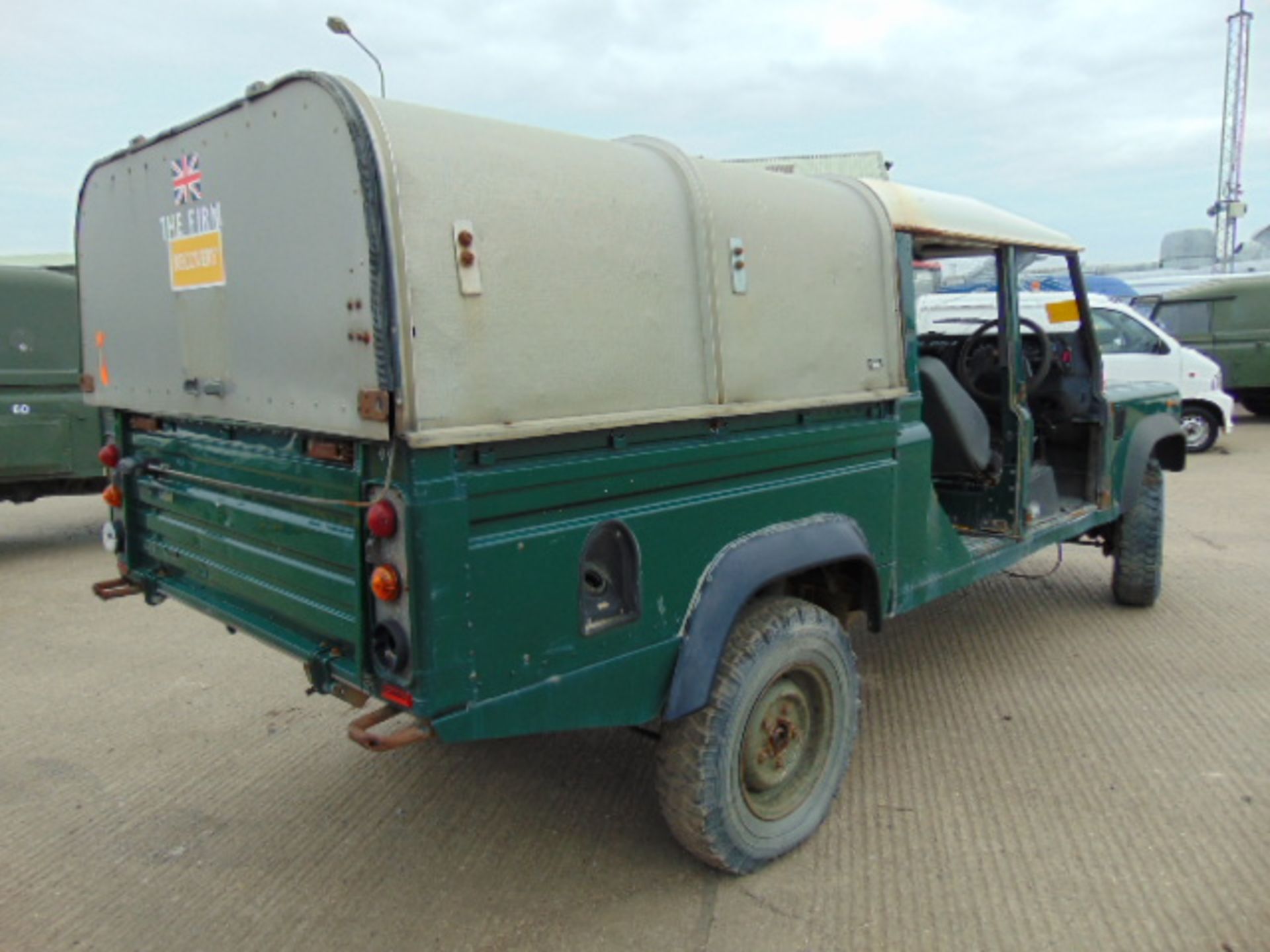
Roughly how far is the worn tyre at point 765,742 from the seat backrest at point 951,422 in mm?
1223

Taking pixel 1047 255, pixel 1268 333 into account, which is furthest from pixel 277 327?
pixel 1268 333

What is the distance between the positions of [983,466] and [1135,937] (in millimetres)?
2043

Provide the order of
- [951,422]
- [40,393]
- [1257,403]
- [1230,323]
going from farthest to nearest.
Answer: [1257,403] < [1230,323] < [40,393] < [951,422]

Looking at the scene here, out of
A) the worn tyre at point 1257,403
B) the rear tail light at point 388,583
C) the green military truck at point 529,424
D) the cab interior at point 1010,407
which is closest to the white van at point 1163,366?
the worn tyre at point 1257,403

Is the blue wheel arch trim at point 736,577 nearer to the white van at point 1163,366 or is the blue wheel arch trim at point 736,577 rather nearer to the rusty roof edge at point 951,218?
the rusty roof edge at point 951,218

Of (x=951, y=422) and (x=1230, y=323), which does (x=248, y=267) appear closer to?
(x=951, y=422)

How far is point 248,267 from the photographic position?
2.57 meters

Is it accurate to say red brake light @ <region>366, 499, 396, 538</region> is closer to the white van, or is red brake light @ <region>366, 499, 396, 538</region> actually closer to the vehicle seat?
the vehicle seat

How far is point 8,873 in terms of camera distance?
9.62 feet

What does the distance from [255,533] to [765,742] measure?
5.43ft

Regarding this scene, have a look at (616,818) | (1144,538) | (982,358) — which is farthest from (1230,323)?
(616,818)

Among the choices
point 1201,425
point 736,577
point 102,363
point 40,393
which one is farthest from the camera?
point 1201,425

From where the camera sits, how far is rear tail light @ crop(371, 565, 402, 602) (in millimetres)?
2172

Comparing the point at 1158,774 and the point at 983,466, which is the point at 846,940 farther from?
the point at 983,466
